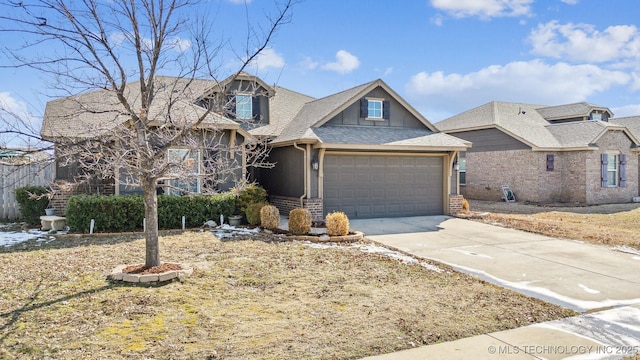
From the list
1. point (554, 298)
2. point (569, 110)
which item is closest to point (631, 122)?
point (569, 110)

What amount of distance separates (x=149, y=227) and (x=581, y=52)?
2001 cm

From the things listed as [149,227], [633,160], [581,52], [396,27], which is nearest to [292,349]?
[149,227]

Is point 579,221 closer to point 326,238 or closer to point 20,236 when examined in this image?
point 326,238

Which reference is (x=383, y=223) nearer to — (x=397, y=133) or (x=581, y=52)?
(x=397, y=133)

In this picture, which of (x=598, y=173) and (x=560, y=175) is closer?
(x=598, y=173)

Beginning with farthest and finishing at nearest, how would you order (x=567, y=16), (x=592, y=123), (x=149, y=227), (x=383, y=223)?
(x=592, y=123) → (x=567, y=16) → (x=383, y=223) → (x=149, y=227)

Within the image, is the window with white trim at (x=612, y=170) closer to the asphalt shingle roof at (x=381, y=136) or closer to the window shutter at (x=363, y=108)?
the asphalt shingle roof at (x=381, y=136)

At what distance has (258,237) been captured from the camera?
36.4ft

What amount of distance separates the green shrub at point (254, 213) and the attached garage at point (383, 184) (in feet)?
8.35

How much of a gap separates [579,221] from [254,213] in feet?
38.2

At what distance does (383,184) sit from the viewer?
15.0 m

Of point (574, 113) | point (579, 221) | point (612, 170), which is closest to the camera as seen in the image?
point (579, 221)

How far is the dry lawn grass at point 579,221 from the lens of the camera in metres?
11.9

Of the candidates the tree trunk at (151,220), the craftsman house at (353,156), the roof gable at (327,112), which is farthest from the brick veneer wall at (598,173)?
the tree trunk at (151,220)
